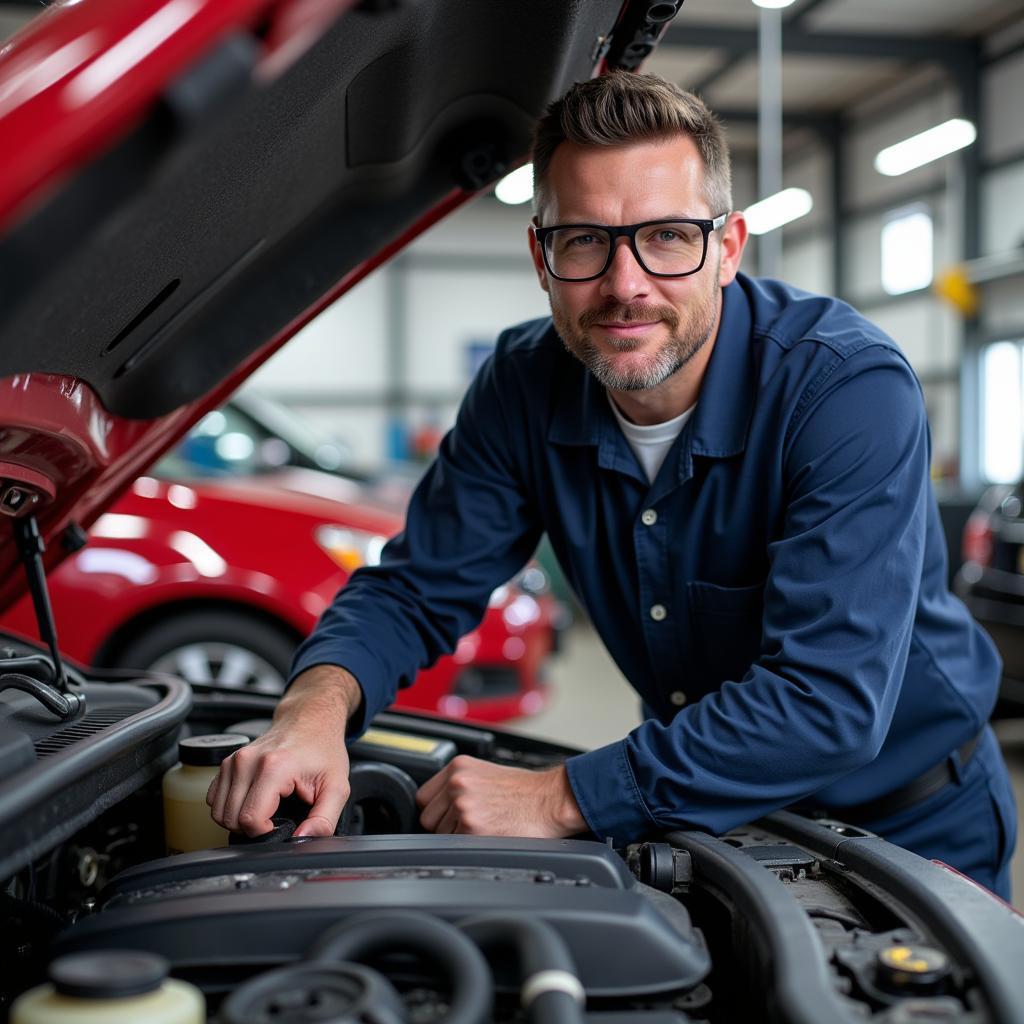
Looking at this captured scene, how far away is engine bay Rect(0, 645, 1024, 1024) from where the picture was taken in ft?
2.32

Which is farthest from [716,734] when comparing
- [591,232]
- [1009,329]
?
[1009,329]

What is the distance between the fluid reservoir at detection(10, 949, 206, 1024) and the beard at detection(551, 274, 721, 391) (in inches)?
33.0

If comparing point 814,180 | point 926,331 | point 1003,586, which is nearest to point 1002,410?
point 926,331

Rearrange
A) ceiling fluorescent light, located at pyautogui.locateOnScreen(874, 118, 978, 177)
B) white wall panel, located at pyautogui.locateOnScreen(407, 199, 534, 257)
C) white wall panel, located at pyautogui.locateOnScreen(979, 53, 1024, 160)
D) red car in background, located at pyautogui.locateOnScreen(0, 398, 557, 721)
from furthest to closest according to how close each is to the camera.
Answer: white wall panel, located at pyautogui.locateOnScreen(407, 199, 534, 257)
white wall panel, located at pyautogui.locateOnScreen(979, 53, 1024, 160)
ceiling fluorescent light, located at pyautogui.locateOnScreen(874, 118, 978, 177)
red car in background, located at pyautogui.locateOnScreen(0, 398, 557, 721)

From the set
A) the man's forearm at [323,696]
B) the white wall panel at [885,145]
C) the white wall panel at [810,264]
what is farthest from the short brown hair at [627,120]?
the white wall panel at [810,264]

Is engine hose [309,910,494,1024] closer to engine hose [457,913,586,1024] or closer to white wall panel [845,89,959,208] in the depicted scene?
engine hose [457,913,586,1024]

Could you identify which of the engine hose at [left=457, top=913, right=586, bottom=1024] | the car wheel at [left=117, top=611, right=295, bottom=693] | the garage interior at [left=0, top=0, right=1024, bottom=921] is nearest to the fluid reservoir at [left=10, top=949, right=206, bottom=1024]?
the engine hose at [left=457, top=913, right=586, bottom=1024]

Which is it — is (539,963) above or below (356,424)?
below

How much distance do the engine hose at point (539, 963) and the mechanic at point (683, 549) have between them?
35 cm

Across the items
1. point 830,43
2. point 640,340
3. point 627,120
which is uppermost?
point 830,43

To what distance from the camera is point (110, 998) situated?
2.14 ft

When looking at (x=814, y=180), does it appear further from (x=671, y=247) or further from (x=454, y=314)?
(x=671, y=247)

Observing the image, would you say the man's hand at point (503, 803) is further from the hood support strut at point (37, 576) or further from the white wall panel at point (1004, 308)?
the white wall panel at point (1004, 308)

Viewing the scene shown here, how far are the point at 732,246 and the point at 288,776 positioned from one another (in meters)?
0.85
